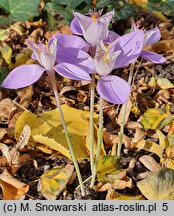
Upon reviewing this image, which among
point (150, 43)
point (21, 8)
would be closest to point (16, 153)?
point (150, 43)

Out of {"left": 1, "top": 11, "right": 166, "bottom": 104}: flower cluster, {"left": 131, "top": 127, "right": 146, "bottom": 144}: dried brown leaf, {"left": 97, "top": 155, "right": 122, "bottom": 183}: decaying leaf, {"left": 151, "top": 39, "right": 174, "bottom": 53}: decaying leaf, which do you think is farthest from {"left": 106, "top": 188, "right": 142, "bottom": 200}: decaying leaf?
{"left": 151, "top": 39, "right": 174, "bottom": 53}: decaying leaf

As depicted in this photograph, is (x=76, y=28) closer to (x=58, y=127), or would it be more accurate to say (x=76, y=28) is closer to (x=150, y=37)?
(x=150, y=37)

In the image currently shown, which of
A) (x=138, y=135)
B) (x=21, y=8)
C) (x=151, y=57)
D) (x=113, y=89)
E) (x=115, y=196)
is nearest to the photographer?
(x=113, y=89)

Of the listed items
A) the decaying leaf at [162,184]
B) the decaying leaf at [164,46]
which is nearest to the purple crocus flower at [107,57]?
the decaying leaf at [162,184]

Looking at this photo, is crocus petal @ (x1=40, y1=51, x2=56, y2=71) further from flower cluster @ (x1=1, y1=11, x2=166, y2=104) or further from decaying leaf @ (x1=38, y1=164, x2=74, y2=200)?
decaying leaf @ (x1=38, y1=164, x2=74, y2=200)

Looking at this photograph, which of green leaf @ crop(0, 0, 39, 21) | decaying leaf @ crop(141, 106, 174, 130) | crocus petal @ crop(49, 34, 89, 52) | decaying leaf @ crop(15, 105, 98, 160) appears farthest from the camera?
green leaf @ crop(0, 0, 39, 21)

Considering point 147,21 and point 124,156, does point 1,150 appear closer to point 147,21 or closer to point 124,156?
point 124,156
